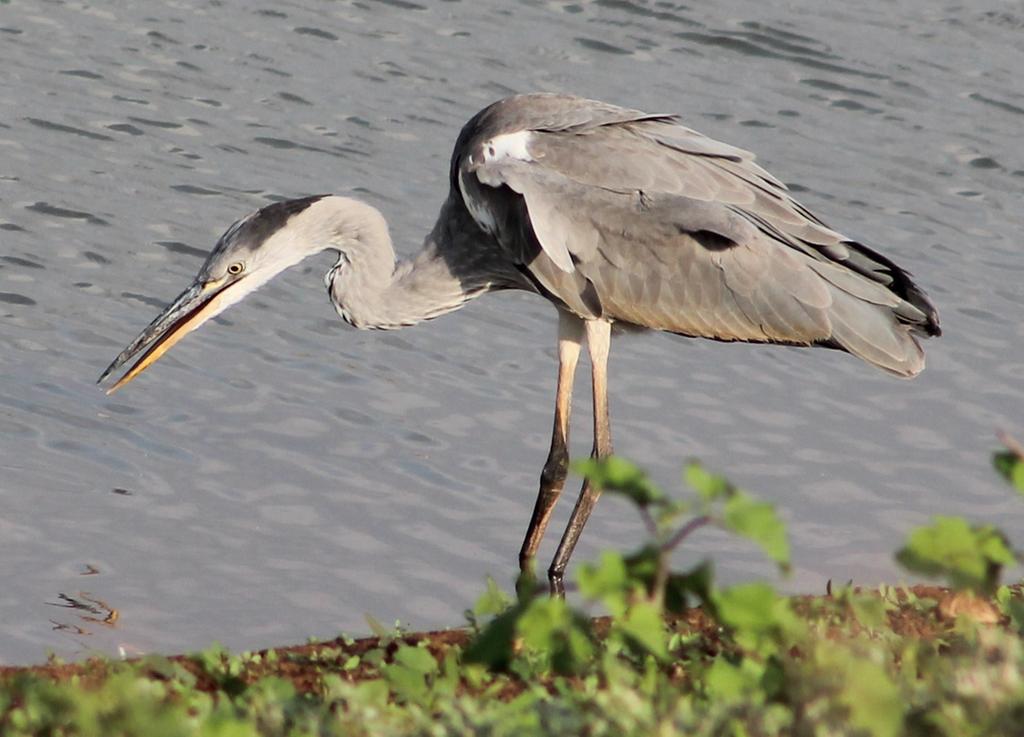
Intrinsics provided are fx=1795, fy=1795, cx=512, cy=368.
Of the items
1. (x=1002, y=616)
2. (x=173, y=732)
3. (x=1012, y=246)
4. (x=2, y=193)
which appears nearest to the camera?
(x=173, y=732)

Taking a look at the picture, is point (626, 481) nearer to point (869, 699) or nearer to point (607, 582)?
point (607, 582)

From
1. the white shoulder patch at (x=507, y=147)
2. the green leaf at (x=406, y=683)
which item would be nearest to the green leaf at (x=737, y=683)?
the green leaf at (x=406, y=683)

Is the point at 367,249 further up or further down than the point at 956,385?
further up

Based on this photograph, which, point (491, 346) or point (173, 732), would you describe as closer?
point (173, 732)

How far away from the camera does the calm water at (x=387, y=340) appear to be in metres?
6.79

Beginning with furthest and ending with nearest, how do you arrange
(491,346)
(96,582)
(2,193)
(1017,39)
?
(1017,39)
(2,193)
(491,346)
(96,582)

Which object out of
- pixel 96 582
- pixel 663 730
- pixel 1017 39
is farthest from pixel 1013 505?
pixel 1017 39

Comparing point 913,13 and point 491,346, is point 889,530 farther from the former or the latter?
point 913,13

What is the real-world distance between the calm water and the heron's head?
638mm

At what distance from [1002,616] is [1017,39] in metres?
9.38

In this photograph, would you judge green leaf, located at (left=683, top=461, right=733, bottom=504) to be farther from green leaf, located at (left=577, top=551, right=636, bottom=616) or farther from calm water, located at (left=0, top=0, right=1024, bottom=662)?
calm water, located at (left=0, top=0, right=1024, bottom=662)

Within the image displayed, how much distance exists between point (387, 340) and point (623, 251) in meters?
2.28

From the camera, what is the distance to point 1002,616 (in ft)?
16.5

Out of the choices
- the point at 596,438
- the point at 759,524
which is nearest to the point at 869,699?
the point at 759,524
